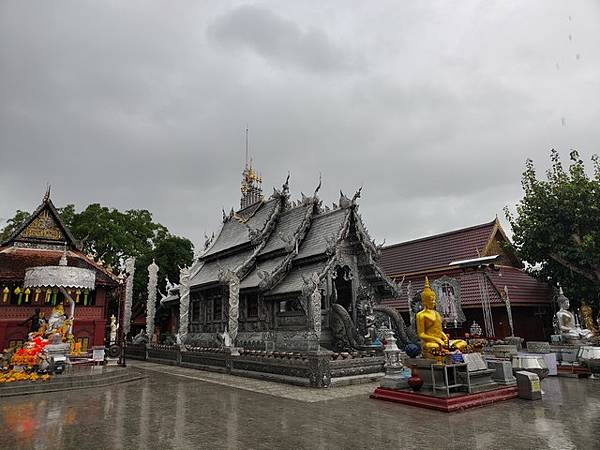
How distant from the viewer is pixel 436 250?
98.7 ft

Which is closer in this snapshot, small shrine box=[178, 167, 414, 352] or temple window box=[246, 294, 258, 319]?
small shrine box=[178, 167, 414, 352]

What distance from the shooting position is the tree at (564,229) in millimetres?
20689

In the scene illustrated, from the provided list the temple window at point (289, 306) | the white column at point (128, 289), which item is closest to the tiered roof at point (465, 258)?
the temple window at point (289, 306)

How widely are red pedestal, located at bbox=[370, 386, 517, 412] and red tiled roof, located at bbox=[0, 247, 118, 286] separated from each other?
21.1 meters

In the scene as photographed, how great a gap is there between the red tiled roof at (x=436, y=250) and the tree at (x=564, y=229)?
386 centimetres

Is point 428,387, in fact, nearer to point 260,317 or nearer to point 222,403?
point 222,403

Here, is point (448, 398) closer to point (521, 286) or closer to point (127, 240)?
point (521, 286)

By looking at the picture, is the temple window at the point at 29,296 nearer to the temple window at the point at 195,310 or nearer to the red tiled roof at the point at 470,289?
the temple window at the point at 195,310

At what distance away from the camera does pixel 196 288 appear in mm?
23594

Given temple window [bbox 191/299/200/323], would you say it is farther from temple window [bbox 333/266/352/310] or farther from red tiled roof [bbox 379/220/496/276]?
red tiled roof [bbox 379/220/496/276]

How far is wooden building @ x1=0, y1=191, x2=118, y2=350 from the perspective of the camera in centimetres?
2300

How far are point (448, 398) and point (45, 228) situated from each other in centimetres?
2720

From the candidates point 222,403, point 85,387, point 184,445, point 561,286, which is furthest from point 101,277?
point 561,286

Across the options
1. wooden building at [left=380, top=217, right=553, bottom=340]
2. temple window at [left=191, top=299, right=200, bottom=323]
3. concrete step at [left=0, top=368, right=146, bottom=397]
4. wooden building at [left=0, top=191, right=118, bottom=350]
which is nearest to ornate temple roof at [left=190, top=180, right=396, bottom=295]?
temple window at [left=191, top=299, right=200, bottom=323]
